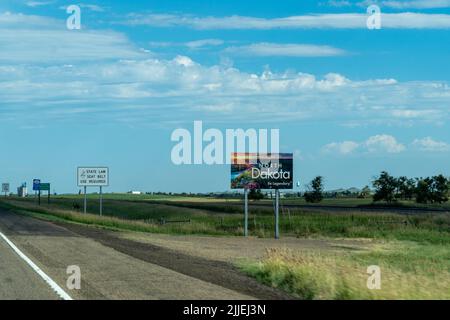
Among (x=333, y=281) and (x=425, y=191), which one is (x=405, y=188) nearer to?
(x=425, y=191)

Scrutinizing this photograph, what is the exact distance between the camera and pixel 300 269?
53.8 feet

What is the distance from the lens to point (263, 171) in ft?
151

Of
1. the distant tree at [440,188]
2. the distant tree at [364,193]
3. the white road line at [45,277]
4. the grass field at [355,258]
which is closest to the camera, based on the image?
the white road line at [45,277]

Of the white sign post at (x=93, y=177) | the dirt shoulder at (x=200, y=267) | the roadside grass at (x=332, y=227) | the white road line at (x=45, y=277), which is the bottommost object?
the roadside grass at (x=332, y=227)

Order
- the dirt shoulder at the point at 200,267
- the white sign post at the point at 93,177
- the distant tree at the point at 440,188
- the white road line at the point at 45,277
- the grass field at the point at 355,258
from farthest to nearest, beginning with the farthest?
the distant tree at the point at 440,188, the white sign post at the point at 93,177, the dirt shoulder at the point at 200,267, the grass field at the point at 355,258, the white road line at the point at 45,277

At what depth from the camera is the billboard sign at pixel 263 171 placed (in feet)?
151

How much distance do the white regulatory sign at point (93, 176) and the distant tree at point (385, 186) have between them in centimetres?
6830

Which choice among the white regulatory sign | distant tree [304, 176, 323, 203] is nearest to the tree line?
distant tree [304, 176, 323, 203]

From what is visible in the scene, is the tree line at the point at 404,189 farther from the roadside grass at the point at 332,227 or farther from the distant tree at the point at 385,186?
the roadside grass at the point at 332,227

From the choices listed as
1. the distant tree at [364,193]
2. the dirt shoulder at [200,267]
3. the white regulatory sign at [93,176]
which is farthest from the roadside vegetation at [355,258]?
the distant tree at [364,193]

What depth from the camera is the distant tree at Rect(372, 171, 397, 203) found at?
4815 inches
